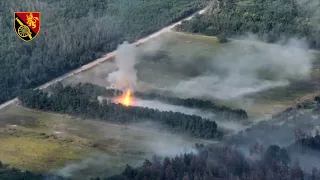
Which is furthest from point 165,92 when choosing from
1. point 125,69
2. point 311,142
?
point 311,142

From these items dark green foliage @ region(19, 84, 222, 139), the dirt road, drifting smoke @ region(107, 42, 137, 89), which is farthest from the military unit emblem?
drifting smoke @ region(107, 42, 137, 89)

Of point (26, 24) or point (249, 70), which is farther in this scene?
point (249, 70)

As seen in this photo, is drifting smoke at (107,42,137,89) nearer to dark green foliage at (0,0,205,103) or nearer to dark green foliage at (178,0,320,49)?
dark green foliage at (0,0,205,103)

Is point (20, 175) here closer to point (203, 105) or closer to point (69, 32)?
point (203, 105)

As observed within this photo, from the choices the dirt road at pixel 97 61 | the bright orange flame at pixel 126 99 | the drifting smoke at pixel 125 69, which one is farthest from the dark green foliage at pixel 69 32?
the bright orange flame at pixel 126 99

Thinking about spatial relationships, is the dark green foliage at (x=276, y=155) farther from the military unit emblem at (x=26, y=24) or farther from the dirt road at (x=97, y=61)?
the dirt road at (x=97, y=61)
